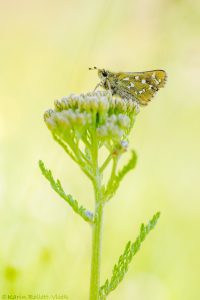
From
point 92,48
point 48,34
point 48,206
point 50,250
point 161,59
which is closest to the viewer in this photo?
point 50,250

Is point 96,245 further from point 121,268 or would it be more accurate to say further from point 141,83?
point 141,83

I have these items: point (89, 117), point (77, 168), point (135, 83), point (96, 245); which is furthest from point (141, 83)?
point (77, 168)

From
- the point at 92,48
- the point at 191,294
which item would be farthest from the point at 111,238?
the point at 92,48

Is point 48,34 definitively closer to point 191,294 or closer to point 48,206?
point 48,206

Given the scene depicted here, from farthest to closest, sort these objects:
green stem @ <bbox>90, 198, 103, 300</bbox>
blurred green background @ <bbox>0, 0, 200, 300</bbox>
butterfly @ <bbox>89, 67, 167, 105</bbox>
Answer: blurred green background @ <bbox>0, 0, 200, 300</bbox>, butterfly @ <bbox>89, 67, 167, 105</bbox>, green stem @ <bbox>90, 198, 103, 300</bbox>

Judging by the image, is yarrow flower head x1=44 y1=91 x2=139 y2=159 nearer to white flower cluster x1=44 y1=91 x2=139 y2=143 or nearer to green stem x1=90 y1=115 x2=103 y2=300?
white flower cluster x1=44 y1=91 x2=139 y2=143

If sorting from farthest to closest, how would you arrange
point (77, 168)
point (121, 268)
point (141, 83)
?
point (77, 168) < point (141, 83) < point (121, 268)

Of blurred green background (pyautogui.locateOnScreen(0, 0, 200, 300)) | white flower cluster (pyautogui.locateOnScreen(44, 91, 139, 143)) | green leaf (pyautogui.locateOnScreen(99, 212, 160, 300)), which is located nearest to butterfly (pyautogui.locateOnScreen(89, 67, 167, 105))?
white flower cluster (pyautogui.locateOnScreen(44, 91, 139, 143))
